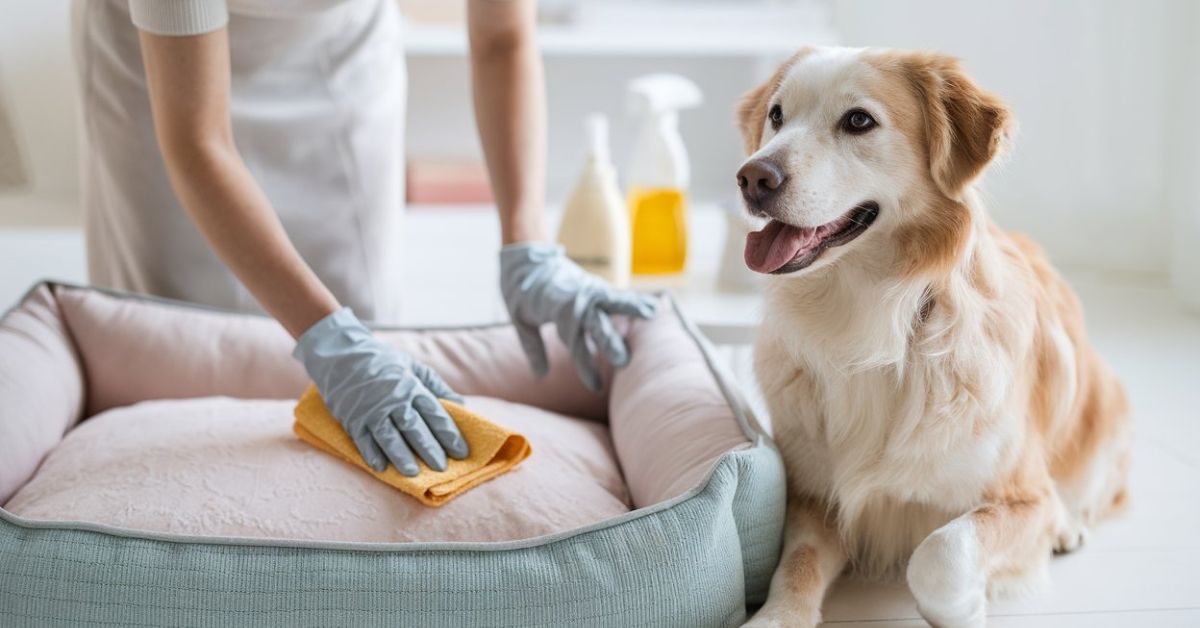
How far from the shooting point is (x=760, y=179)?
1414 mm

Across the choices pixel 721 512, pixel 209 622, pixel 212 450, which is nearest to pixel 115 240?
pixel 212 450

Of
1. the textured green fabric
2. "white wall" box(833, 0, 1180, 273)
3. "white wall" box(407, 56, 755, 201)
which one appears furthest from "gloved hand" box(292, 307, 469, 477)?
"white wall" box(407, 56, 755, 201)

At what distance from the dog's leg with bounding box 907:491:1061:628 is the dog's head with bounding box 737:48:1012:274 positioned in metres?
0.33

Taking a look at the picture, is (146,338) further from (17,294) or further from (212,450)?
(17,294)

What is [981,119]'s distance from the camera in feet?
4.74

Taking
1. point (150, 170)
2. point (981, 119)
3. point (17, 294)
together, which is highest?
point (981, 119)

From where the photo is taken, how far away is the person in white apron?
159 cm

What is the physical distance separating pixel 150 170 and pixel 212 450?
690 mm

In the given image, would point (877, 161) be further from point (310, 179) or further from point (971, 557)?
point (310, 179)

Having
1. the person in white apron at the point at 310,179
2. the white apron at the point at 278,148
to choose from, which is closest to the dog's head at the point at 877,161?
the person in white apron at the point at 310,179

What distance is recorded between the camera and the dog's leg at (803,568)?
1437mm

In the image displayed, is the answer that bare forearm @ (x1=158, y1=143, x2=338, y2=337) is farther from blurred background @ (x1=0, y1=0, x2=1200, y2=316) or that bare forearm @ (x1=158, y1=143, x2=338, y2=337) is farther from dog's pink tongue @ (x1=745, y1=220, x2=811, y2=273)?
blurred background @ (x1=0, y1=0, x2=1200, y2=316)

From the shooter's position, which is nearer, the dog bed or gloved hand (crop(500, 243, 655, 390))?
the dog bed

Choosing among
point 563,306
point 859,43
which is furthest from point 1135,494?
point 859,43
